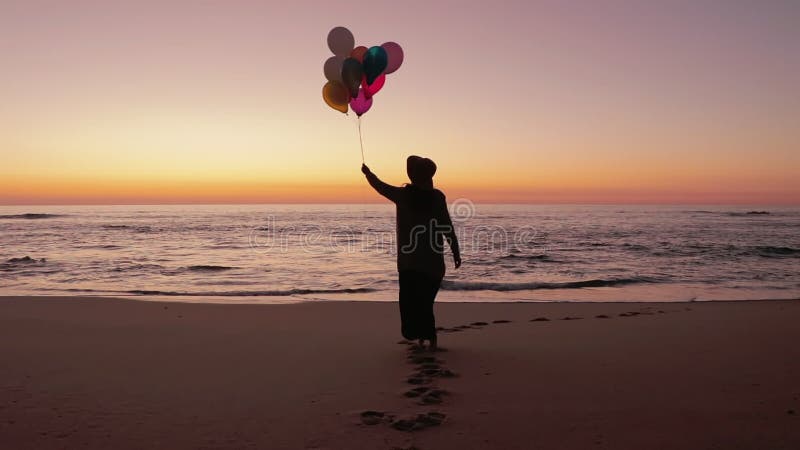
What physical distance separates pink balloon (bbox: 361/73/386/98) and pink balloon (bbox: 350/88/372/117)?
40mm

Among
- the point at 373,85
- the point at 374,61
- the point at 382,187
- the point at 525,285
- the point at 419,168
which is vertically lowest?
the point at 525,285

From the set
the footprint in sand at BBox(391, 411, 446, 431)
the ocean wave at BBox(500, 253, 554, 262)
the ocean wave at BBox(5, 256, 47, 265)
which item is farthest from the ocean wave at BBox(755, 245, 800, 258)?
the ocean wave at BBox(5, 256, 47, 265)

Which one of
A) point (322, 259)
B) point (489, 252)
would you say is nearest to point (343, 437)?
point (322, 259)

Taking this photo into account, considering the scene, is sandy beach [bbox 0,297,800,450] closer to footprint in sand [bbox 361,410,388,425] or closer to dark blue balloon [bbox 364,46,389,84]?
footprint in sand [bbox 361,410,388,425]

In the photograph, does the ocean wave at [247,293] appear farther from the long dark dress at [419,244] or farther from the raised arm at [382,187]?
the raised arm at [382,187]

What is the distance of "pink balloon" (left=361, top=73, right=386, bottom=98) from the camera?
19.4 feet

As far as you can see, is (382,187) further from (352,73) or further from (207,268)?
(207,268)

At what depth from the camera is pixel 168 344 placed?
5.67m

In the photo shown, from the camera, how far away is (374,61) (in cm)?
573

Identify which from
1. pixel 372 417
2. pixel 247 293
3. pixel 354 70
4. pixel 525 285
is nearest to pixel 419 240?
pixel 354 70

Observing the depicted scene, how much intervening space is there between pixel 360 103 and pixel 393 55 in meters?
0.64

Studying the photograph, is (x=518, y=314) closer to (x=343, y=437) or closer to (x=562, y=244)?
(x=343, y=437)

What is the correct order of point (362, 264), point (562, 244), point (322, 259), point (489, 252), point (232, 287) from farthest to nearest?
point (562, 244)
point (489, 252)
point (322, 259)
point (362, 264)
point (232, 287)

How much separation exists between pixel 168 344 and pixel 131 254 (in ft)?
50.0
